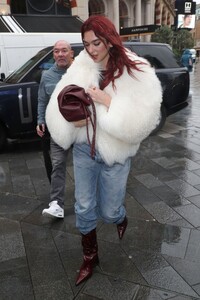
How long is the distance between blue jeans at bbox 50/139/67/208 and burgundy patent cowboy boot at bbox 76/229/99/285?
103 cm

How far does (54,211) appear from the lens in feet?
11.8

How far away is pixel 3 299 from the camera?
8.25ft

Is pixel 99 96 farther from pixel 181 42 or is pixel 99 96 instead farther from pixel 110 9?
pixel 110 9

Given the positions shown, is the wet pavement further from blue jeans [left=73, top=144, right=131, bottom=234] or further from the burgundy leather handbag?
the burgundy leather handbag

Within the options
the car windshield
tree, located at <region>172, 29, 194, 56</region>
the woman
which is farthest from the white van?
tree, located at <region>172, 29, 194, 56</region>

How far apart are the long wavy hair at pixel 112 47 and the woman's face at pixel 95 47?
0.07 ft

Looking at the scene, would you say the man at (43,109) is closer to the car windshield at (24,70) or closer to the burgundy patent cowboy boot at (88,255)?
the burgundy patent cowboy boot at (88,255)

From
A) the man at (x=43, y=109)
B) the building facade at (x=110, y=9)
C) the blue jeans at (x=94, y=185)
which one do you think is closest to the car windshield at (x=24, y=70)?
the man at (x=43, y=109)

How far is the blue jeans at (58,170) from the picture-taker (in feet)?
11.6

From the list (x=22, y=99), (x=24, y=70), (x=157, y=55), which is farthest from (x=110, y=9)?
(x=22, y=99)

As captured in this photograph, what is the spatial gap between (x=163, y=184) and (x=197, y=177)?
548 mm

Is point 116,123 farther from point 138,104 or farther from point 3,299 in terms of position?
point 3,299

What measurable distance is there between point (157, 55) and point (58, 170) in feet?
15.4

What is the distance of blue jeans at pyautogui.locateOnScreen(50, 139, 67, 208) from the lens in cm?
352
